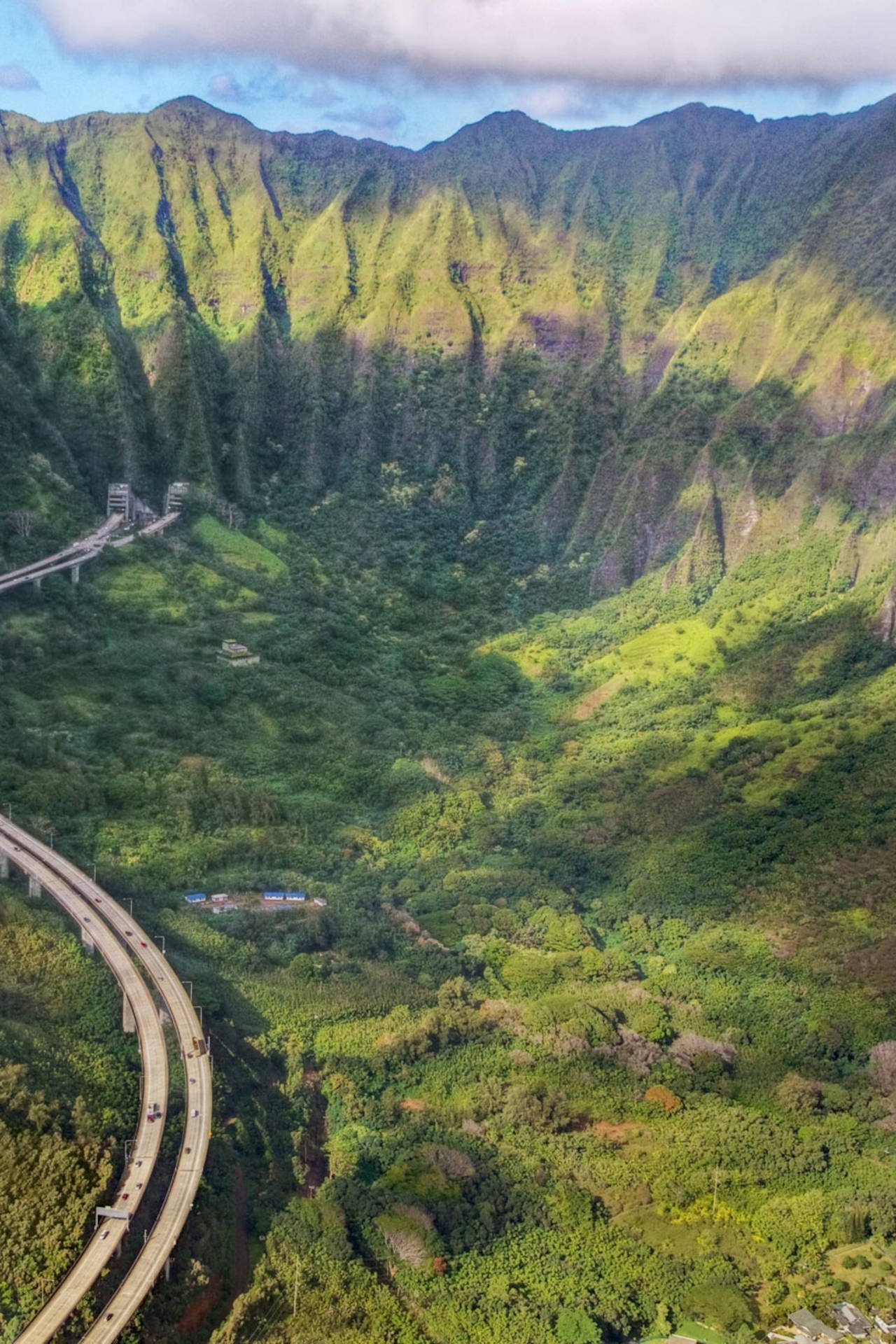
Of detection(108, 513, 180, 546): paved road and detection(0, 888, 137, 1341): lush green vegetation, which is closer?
detection(0, 888, 137, 1341): lush green vegetation

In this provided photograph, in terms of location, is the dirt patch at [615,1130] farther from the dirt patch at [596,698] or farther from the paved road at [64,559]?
the paved road at [64,559]

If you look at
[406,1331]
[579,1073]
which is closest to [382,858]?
[579,1073]

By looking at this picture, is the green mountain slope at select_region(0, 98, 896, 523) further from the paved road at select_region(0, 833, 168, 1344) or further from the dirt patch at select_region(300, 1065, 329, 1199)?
the dirt patch at select_region(300, 1065, 329, 1199)

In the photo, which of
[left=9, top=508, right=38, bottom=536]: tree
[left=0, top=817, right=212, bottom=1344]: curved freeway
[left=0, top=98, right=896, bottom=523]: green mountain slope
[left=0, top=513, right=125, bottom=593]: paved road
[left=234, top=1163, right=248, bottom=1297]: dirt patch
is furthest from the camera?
[left=0, top=98, right=896, bottom=523]: green mountain slope

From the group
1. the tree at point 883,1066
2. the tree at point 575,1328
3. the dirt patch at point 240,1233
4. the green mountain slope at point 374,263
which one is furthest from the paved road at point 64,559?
the tree at point 575,1328

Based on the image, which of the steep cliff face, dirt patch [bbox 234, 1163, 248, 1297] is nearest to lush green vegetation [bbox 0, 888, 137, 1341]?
dirt patch [bbox 234, 1163, 248, 1297]

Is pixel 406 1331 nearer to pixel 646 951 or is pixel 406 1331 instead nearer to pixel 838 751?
pixel 646 951

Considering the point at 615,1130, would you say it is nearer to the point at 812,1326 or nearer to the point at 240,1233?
the point at 812,1326

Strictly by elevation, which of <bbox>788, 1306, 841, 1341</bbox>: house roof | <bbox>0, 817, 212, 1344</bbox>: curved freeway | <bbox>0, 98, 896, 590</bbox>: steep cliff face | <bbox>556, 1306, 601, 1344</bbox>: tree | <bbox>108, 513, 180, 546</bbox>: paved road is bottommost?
<bbox>788, 1306, 841, 1341</bbox>: house roof
